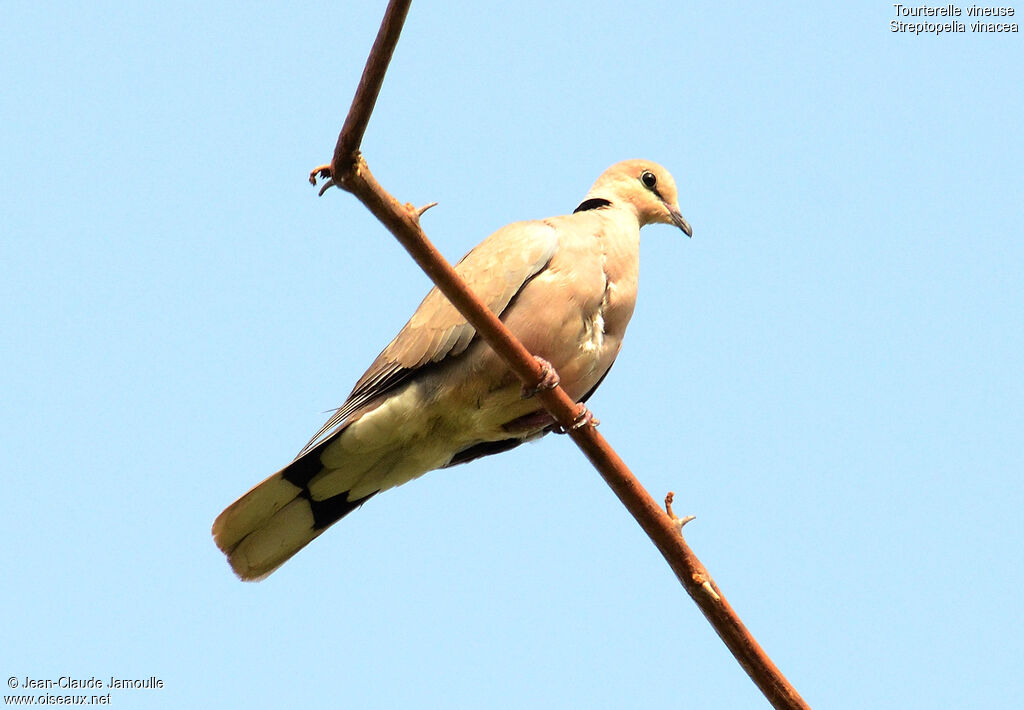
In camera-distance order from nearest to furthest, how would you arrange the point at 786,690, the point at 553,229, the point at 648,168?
the point at 786,690
the point at 553,229
the point at 648,168

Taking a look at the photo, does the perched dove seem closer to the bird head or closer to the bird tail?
the bird tail

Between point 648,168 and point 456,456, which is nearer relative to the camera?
point 456,456

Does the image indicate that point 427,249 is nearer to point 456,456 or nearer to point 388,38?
point 388,38

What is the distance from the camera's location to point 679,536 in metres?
3.35

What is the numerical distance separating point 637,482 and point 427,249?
1.01 m

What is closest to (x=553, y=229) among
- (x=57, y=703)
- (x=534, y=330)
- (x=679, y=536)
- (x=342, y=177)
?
(x=534, y=330)

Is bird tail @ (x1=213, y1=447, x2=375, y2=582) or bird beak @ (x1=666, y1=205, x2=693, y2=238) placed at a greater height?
bird beak @ (x1=666, y1=205, x2=693, y2=238)

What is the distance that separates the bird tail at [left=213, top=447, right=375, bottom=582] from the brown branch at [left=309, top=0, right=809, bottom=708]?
1.06 m

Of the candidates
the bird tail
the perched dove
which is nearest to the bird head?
the perched dove

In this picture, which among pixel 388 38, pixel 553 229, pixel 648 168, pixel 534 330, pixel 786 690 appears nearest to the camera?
pixel 388 38

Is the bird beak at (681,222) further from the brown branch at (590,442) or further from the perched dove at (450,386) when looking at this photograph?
the brown branch at (590,442)

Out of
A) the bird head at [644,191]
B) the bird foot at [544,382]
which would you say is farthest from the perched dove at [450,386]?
the bird head at [644,191]

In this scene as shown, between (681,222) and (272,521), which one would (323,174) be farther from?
(681,222)

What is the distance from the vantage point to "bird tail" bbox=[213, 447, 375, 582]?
3902mm
